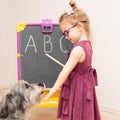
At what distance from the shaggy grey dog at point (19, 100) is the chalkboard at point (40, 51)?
665 mm

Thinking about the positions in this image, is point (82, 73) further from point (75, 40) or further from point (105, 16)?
point (105, 16)

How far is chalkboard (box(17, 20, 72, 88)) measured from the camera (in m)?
2.55

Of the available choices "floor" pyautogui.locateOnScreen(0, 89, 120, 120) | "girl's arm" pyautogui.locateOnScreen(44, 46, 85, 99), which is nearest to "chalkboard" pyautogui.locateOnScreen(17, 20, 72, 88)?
"floor" pyautogui.locateOnScreen(0, 89, 120, 120)

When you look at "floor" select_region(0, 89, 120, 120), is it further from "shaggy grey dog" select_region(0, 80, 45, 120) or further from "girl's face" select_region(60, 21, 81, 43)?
"girl's face" select_region(60, 21, 81, 43)

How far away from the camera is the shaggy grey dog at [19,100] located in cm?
172

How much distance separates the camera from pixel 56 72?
8.64 ft

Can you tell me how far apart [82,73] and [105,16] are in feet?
3.73

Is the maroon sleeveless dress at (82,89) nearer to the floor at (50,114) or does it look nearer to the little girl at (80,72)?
the little girl at (80,72)

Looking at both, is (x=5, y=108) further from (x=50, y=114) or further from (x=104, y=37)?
(x=104, y=37)

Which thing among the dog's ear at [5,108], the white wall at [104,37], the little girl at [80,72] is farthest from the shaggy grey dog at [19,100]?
the white wall at [104,37]

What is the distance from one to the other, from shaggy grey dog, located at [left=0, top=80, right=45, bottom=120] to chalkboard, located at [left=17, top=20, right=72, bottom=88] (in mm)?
665

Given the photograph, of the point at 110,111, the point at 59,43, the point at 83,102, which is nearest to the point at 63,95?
the point at 83,102

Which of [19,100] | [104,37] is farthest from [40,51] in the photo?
[19,100]

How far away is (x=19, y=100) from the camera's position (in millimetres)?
1783
